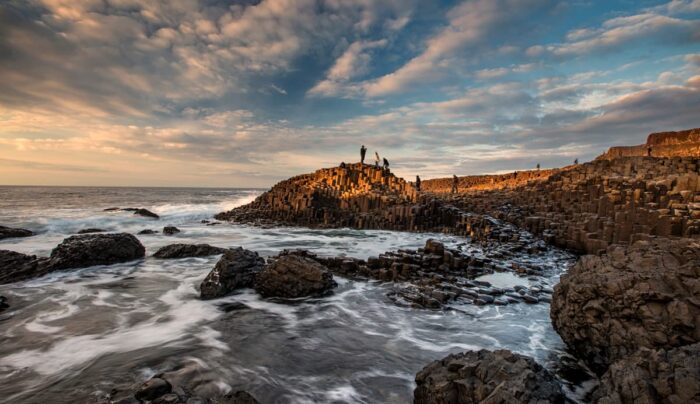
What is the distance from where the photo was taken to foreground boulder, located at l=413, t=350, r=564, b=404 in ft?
11.3

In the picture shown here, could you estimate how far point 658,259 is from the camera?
5.04m

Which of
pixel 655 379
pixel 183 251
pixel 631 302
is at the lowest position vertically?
Answer: pixel 183 251

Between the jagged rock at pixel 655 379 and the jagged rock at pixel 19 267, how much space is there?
13716 mm

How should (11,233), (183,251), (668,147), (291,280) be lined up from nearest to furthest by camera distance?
(291,280), (183,251), (11,233), (668,147)

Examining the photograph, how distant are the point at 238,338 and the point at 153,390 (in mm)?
2333

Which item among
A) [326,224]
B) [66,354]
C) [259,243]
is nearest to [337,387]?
[66,354]

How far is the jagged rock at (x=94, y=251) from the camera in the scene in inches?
443

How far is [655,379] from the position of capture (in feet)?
9.98

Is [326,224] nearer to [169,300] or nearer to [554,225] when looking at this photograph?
[554,225]

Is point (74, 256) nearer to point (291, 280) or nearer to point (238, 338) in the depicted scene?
point (291, 280)

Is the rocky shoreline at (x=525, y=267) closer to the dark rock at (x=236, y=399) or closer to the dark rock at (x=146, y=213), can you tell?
the dark rock at (x=236, y=399)

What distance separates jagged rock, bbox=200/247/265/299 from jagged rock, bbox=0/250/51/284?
5.73m

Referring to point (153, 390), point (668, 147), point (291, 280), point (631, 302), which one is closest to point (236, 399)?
point (153, 390)

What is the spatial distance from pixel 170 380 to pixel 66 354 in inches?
96.6
